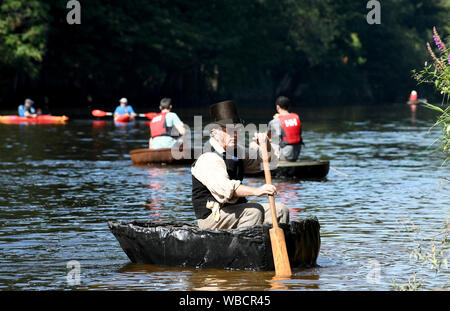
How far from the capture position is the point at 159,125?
20.1 meters

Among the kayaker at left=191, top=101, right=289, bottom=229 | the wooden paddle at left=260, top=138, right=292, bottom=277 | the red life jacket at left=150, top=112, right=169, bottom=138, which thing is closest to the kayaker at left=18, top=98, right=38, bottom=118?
the red life jacket at left=150, top=112, right=169, bottom=138

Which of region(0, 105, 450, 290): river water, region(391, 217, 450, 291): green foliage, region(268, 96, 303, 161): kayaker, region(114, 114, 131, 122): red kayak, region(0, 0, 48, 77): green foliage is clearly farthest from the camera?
region(0, 0, 48, 77): green foliage

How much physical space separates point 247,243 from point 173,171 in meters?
10.7

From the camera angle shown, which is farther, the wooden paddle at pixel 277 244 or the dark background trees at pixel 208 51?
the dark background trees at pixel 208 51

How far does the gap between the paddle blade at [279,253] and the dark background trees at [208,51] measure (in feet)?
134

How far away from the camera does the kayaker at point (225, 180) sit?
31.2 ft

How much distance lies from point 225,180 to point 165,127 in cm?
1072

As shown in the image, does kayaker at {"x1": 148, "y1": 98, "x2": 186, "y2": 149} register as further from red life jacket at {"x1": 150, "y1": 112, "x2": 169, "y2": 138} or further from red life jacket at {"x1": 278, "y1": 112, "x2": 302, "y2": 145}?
red life jacket at {"x1": 278, "y1": 112, "x2": 302, "y2": 145}

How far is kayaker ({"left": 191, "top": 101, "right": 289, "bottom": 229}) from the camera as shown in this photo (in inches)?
375

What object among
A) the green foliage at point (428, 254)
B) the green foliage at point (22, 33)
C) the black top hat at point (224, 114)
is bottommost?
the green foliage at point (428, 254)

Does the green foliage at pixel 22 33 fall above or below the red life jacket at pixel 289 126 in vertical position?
above

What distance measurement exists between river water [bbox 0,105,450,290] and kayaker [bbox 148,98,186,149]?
0.65 metres

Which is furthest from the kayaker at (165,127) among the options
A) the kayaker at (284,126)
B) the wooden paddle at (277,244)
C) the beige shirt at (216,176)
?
the wooden paddle at (277,244)

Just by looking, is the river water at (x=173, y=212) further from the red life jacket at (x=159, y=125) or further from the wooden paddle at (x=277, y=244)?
the red life jacket at (x=159, y=125)
